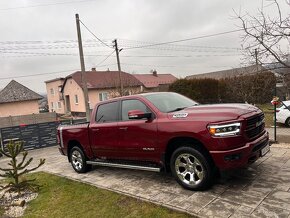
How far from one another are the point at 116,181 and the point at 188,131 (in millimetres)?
2418

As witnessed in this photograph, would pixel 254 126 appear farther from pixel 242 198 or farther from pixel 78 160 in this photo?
pixel 78 160

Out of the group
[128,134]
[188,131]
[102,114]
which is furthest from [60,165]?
[188,131]

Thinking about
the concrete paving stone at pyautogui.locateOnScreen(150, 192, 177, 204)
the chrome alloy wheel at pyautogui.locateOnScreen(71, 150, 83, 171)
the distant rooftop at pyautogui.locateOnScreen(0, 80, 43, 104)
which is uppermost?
the distant rooftop at pyautogui.locateOnScreen(0, 80, 43, 104)

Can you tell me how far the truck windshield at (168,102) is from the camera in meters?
5.73

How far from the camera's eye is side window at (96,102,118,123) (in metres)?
6.49

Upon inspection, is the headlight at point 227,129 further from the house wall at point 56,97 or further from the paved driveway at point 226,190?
the house wall at point 56,97

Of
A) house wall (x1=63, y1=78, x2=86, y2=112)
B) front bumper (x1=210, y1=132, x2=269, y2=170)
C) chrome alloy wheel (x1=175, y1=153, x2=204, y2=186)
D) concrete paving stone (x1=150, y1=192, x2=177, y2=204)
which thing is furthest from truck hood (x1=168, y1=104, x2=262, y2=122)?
house wall (x1=63, y1=78, x2=86, y2=112)

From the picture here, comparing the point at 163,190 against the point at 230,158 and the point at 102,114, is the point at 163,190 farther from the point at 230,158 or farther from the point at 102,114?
the point at 102,114

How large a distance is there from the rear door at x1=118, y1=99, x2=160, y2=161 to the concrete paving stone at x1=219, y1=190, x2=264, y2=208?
4.69 feet

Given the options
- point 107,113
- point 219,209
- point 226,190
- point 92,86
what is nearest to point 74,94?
point 92,86

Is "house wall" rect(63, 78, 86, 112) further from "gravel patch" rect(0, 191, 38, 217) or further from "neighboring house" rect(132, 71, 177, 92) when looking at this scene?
"gravel patch" rect(0, 191, 38, 217)

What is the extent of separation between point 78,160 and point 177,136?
11.9ft

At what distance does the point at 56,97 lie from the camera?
46500 millimetres

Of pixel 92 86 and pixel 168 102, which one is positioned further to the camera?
pixel 92 86
